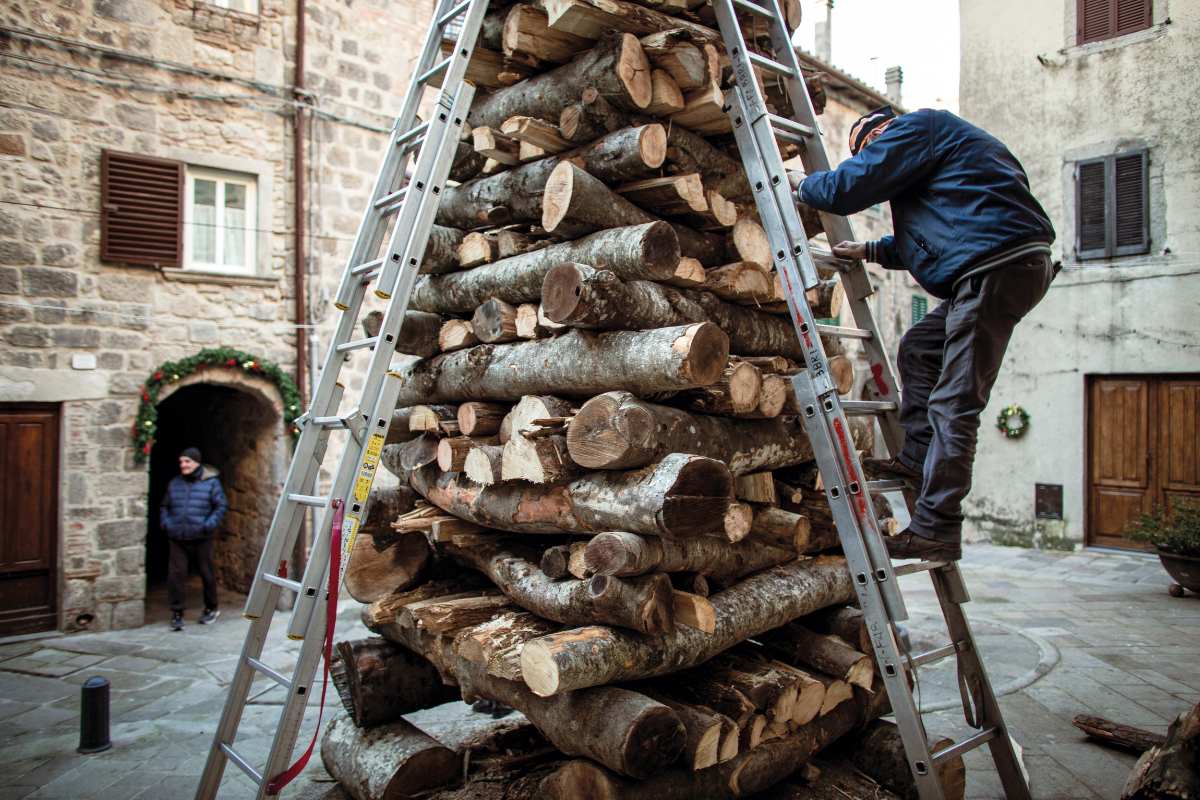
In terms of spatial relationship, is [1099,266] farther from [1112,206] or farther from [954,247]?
[954,247]

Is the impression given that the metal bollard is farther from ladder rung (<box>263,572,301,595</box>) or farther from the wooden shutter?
the wooden shutter

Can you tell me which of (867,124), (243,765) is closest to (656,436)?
(867,124)

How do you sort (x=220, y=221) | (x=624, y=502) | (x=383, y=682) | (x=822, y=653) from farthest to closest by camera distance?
1. (x=220, y=221)
2. (x=383, y=682)
3. (x=822, y=653)
4. (x=624, y=502)

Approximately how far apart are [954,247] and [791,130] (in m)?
0.99

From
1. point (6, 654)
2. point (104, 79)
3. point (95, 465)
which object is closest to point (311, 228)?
point (104, 79)

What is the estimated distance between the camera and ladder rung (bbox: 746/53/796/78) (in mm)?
3683

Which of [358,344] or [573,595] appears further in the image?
[358,344]

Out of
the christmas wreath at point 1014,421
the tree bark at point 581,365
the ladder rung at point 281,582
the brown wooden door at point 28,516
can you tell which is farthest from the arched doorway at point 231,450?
the christmas wreath at point 1014,421

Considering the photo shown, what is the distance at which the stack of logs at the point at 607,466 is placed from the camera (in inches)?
117

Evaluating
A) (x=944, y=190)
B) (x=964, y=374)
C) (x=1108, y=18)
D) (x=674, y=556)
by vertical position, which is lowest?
(x=674, y=556)

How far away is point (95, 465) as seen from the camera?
8211 millimetres

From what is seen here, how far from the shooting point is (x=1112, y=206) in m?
10.5

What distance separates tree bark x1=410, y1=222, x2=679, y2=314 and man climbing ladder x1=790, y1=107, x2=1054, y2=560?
64 cm

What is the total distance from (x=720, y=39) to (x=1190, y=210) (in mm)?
8894
